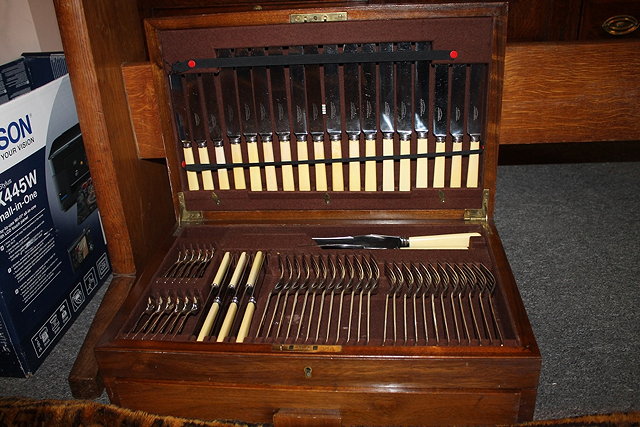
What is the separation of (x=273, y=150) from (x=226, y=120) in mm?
106

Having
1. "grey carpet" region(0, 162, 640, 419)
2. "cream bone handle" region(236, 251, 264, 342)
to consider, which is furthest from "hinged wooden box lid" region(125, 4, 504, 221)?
"grey carpet" region(0, 162, 640, 419)

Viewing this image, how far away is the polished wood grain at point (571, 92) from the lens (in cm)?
105

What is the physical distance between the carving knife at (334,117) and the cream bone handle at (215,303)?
0.26 meters

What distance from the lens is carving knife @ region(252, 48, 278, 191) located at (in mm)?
1087

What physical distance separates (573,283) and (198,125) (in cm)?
84

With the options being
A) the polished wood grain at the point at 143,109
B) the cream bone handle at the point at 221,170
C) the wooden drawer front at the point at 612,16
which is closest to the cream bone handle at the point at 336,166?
the cream bone handle at the point at 221,170

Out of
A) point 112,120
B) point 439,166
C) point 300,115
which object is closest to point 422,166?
point 439,166

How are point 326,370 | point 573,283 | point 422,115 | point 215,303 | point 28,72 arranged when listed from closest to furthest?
point 326,370
point 215,303
point 422,115
point 573,283
point 28,72

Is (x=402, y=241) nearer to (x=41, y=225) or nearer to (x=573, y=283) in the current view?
(x=573, y=283)

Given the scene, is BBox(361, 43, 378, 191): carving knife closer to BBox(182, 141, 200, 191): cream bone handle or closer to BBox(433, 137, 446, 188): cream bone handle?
BBox(433, 137, 446, 188): cream bone handle

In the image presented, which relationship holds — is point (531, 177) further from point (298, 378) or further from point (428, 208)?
point (298, 378)

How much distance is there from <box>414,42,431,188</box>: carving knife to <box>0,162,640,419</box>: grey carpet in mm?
Answer: 344

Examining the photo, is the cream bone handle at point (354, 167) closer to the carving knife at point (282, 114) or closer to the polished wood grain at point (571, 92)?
the carving knife at point (282, 114)

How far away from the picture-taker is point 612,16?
146 centimetres
